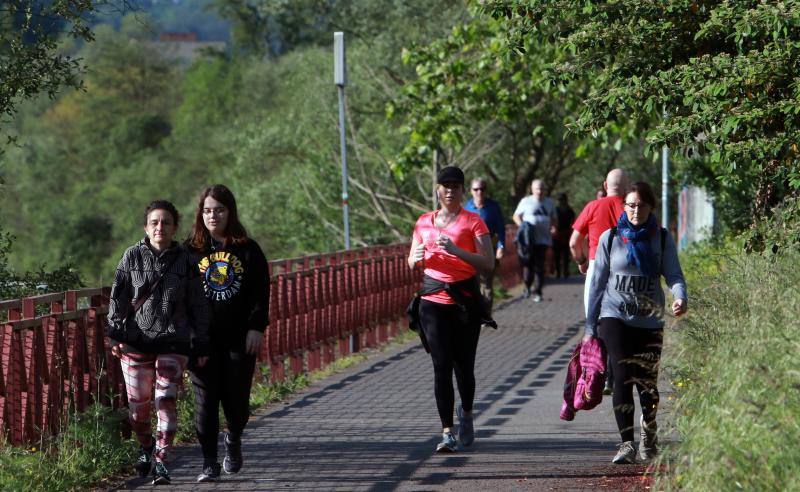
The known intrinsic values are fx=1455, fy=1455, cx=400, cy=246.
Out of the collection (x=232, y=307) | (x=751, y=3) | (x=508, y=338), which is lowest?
(x=508, y=338)

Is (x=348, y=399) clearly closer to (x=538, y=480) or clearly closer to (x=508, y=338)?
(x=538, y=480)

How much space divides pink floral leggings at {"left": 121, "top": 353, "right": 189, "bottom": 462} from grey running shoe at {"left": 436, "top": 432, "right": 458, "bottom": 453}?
5.69ft

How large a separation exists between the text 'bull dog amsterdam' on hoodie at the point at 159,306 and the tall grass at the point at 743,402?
8.13ft

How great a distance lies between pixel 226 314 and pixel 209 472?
85cm

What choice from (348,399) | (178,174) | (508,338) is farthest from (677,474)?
(178,174)

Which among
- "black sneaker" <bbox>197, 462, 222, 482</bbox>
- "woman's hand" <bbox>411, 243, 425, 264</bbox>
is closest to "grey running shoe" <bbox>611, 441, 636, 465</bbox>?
"woman's hand" <bbox>411, 243, 425, 264</bbox>

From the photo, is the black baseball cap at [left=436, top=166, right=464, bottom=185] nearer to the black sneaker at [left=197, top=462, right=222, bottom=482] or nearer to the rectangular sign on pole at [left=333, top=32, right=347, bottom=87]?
the black sneaker at [left=197, top=462, right=222, bottom=482]

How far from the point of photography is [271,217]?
130 feet

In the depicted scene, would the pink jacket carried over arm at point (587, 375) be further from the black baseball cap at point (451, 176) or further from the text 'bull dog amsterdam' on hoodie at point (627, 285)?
the black baseball cap at point (451, 176)

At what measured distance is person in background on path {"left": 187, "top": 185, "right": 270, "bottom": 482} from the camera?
771 centimetres

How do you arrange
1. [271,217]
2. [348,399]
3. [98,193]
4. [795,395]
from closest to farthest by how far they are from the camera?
1. [795,395]
2. [348,399]
3. [271,217]
4. [98,193]

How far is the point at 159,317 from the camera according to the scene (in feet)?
25.0

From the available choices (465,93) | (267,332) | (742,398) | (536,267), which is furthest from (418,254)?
(465,93)

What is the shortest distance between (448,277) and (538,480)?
1.57m
